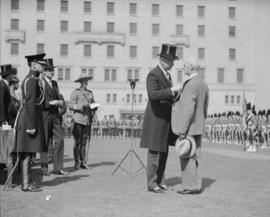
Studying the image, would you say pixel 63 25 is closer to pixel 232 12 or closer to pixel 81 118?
pixel 232 12

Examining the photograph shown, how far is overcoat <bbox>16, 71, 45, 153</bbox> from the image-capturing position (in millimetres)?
7902

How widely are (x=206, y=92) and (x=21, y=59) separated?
2415 inches

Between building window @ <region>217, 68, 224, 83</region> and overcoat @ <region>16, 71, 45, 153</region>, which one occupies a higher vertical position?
building window @ <region>217, 68, 224, 83</region>

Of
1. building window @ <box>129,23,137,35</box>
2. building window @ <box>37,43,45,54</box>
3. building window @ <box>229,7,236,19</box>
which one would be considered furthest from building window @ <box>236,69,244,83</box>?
building window @ <box>37,43,45,54</box>

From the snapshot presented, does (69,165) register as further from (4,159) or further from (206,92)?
(206,92)

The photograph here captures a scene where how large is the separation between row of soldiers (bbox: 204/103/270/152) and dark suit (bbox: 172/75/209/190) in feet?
44.9

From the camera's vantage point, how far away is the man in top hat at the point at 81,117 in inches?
464

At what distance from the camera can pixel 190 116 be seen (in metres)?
7.89

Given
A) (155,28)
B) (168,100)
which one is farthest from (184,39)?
(168,100)

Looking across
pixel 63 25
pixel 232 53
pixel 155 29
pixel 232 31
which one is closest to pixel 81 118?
pixel 63 25

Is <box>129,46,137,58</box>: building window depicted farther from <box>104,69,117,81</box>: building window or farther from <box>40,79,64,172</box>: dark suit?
<box>40,79,64,172</box>: dark suit

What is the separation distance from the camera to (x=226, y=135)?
32.1m

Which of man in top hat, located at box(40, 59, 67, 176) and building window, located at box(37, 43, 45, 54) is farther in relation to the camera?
building window, located at box(37, 43, 45, 54)

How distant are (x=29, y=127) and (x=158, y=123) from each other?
2097 millimetres
